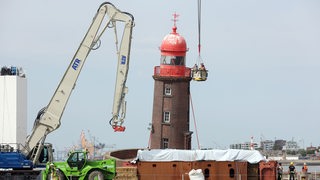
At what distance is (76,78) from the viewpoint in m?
54.3

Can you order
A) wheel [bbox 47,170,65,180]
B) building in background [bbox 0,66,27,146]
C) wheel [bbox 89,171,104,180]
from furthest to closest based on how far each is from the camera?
building in background [bbox 0,66,27,146] < wheel [bbox 89,171,104,180] < wheel [bbox 47,170,65,180]

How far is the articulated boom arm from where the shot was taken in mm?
53531

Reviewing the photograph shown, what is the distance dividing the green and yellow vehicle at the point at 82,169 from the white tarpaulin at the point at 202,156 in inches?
212

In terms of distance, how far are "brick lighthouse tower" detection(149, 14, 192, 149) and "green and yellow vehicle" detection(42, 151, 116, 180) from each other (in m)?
17.4

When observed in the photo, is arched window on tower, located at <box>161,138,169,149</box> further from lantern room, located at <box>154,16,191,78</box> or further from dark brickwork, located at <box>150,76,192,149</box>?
lantern room, located at <box>154,16,191,78</box>

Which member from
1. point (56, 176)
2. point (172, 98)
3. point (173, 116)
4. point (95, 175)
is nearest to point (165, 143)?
point (173, 116)

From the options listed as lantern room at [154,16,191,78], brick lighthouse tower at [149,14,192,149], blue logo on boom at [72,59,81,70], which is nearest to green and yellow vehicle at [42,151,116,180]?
blue logo on boom at [72,59,81,70]

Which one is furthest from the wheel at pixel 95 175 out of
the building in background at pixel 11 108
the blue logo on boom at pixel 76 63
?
the building in background at pixel 11 108

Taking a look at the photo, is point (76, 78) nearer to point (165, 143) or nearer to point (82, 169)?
point (82, 169)

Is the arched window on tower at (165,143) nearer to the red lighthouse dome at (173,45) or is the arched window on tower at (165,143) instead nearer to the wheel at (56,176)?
the red lighthouse dome at (173,45)

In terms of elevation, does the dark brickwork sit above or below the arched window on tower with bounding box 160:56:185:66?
below

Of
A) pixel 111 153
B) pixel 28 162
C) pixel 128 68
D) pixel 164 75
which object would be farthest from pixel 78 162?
pixel 164 75

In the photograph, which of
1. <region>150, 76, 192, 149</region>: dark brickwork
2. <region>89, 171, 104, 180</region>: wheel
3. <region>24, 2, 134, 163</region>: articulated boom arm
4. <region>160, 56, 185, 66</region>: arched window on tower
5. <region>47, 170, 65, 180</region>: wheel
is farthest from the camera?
<region>160, 56, 185, 66</region>: arched window on tower

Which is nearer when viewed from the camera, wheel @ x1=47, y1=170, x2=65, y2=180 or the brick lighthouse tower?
wheel @ x1=47, y1=170, x2=65, y2=180
